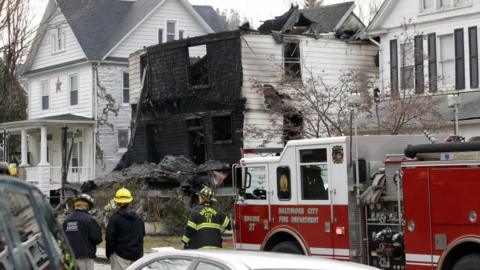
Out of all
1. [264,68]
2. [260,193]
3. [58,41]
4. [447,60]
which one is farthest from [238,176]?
[58,41]

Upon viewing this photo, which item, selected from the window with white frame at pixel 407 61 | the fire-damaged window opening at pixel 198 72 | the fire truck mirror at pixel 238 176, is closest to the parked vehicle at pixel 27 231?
the fire truck mirror at pixel 238 176

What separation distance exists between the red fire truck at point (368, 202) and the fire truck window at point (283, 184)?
17mm

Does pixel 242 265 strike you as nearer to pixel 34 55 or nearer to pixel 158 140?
pixel 158 140

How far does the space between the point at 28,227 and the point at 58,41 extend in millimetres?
39107

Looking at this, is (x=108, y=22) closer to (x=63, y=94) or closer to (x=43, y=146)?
(x=63, y=94)

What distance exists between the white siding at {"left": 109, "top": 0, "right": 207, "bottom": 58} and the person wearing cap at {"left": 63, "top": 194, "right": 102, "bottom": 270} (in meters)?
29.7

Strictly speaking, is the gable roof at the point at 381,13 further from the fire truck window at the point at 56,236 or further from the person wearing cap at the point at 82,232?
the fire truck window at the point at 56,236

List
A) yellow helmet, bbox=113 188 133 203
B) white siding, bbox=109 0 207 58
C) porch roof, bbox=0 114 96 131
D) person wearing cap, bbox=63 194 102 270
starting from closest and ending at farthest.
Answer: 1. person wearing cap, bbox=63 194 102 270
2. yellow helmet, bbox=113 188 133 203
3. porch roof, bbox=0 114 96 131
4. white siding, bbox=109 0 207 58

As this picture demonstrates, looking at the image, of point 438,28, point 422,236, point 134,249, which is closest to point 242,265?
point 134,249

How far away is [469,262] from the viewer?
11.4m

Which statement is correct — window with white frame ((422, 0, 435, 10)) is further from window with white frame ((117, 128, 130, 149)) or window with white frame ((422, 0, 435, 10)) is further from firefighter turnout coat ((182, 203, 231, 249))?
firefighter turnout coat ((182, 203, 231, 249))

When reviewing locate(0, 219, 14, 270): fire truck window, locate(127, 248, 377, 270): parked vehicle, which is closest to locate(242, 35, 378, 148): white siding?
Answer: locate(127, 248, 377, 270): parked vehicle

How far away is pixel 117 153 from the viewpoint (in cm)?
3966

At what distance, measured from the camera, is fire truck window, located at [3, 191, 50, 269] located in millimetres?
4031
